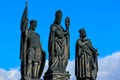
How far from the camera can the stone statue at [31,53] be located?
26.4m

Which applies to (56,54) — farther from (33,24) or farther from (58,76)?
(33,24)

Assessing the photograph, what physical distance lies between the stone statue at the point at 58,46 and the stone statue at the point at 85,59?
2.77 feet

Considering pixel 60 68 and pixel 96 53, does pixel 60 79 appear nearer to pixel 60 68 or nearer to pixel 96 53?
pixel 60 68

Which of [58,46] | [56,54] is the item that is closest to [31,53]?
[56,54]

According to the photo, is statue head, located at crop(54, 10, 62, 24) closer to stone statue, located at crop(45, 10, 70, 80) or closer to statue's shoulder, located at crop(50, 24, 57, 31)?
stone statue, located at crop(45, 10, 70, 80)

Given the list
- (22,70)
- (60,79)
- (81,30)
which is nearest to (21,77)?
(22,70)

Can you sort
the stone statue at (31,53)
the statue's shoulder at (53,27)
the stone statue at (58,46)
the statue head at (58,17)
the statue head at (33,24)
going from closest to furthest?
the stone statue at (31,53)
the stone statue at (58,46)
the statue head at (33,24)
the statue's shoulder at (53,27)
the statue head at (58,17)

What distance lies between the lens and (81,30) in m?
28.1

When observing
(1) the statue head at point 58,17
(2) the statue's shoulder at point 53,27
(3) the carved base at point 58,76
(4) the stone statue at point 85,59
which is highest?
(1) the statue head at point 58,17

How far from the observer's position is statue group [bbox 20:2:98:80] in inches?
1042

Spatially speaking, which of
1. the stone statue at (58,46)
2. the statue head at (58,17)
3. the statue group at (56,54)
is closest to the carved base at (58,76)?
the statue group at (56,54)

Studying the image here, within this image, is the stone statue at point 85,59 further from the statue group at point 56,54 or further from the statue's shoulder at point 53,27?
the statue's shoulder at point 53,27

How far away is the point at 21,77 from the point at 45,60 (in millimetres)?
1721

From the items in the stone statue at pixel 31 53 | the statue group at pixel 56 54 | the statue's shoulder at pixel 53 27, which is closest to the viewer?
the stone statue at pixel 31 53
